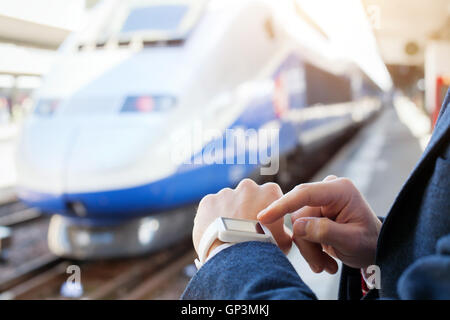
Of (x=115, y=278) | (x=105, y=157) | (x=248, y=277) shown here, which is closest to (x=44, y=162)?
(x=105, y=157)

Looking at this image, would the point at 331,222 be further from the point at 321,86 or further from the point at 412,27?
the point at 321,86

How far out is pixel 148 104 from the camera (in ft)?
7.59

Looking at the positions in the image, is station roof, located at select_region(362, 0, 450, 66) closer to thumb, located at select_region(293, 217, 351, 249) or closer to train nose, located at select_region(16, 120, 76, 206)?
thumb, located at select_region(293, 217, 351, 249)

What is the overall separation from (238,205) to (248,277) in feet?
0.46

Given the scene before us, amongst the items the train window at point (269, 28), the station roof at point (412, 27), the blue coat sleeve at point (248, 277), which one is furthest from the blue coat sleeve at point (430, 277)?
the train window at point (269, 28)

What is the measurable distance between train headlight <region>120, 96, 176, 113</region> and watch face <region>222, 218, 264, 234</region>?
179 cm

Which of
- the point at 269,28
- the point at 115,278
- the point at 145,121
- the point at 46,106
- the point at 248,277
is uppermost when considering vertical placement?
the point at 269,28

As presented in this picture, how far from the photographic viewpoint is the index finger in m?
0.58

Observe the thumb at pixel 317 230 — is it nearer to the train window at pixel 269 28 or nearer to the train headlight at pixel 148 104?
the train headlight at pixel 148 104

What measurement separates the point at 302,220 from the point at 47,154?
6.35 feet

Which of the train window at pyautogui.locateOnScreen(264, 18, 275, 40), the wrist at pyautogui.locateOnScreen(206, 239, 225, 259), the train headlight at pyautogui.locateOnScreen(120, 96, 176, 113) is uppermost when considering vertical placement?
the train window at pyautogui.locateOnScreen(264, 18, 275, 40)

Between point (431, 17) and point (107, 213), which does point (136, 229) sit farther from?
point (431, 17)

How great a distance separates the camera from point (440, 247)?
0.42 metres

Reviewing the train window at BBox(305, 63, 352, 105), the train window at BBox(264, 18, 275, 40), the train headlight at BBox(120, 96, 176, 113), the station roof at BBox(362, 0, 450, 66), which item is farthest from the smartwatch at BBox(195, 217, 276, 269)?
the train window at BBox(305, 63, 352, 105)
